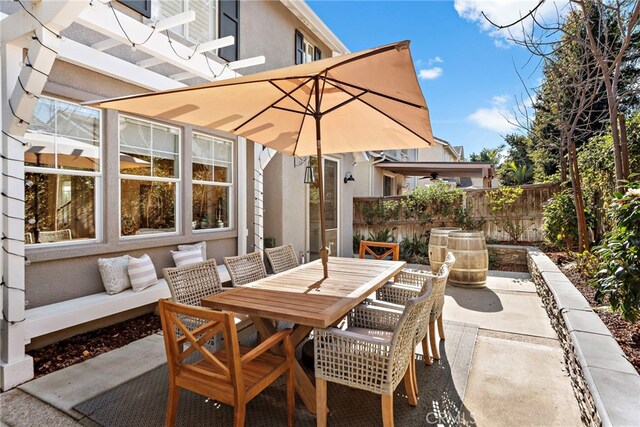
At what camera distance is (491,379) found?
2.91 m

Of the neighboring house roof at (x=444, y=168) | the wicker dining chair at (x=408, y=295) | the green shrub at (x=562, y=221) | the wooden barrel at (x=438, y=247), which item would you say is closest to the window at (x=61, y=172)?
the wicker dining chair at (x=408, y=295)

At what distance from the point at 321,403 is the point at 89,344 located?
296 centimetres

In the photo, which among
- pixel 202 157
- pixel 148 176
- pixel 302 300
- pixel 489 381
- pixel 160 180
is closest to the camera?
pixel 302 300

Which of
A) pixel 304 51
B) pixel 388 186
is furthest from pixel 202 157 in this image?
pixel 388 186

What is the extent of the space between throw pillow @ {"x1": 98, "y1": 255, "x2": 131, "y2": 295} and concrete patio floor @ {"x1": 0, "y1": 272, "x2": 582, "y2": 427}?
2.35 ft

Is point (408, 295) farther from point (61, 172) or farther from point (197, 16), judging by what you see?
point (197, 16)

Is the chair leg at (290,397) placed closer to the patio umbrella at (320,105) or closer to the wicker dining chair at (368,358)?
the wicker dining chair at (368,358)

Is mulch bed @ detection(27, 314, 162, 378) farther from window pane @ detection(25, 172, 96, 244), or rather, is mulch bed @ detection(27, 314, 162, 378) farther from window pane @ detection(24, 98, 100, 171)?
window pane @ detection(24, 98, 100, 171)

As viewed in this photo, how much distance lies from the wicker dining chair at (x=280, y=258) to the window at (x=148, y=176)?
6.11 ft

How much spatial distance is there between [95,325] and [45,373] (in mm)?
992

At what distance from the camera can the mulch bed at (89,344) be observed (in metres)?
3.26

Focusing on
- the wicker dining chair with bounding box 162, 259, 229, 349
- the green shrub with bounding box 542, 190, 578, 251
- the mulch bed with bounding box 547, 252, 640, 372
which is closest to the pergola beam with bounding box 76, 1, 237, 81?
the wicker dining chair with bounding box 162, 259, 229, 349

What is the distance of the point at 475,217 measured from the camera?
8820 millimetres

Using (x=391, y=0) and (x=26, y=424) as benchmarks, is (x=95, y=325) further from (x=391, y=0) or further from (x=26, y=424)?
(x=391, y=0)
